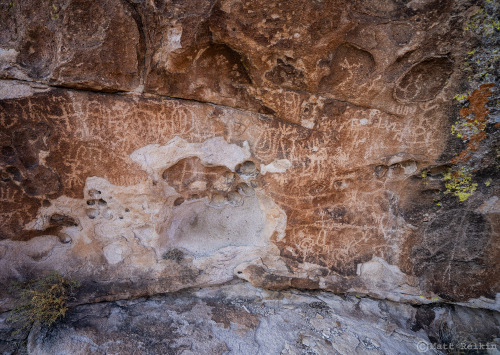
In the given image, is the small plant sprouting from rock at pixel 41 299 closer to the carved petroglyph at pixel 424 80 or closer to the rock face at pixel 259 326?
the rock face at pixel 259 326

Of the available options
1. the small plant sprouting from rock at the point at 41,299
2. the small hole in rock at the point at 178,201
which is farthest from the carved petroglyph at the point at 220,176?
the small plant sprouting from rock at the point at 41,299

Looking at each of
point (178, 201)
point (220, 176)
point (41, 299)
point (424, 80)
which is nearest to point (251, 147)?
point (220, 176)

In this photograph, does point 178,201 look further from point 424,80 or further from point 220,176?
point 424,80

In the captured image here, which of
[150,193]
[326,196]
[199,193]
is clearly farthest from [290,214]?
[150,193]

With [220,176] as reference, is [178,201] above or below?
below

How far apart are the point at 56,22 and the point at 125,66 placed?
44 cm

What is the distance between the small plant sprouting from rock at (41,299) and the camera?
1952mm

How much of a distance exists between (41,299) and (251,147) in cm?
178

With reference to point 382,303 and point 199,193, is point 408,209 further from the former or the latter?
point 199,193

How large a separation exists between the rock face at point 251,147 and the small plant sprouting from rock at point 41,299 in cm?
11

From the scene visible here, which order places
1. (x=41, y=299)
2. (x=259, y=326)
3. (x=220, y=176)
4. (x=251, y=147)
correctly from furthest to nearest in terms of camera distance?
(x=220, y=176), (x=251, y=147), (x=259, y=326), (x=41, y=299)

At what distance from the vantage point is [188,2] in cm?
179

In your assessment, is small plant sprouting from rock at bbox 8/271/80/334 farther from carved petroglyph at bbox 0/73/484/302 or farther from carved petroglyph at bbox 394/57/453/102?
carved petroglyph at bbox 394/57/453/102

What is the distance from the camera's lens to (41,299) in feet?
6.46
